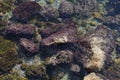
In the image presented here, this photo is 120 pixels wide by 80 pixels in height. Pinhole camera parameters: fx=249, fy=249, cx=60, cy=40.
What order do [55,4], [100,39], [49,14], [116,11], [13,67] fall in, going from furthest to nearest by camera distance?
[116,11] < [55,4] < [49,14] < [100,39] < [13,67]

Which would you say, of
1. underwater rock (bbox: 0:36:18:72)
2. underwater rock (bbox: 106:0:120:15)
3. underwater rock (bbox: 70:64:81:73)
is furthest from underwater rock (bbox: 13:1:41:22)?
underwater rock (bbox: 106:0:120:15)

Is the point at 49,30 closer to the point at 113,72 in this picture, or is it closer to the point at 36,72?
the point at 36,72

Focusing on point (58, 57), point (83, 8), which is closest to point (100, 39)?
point (58, 57)

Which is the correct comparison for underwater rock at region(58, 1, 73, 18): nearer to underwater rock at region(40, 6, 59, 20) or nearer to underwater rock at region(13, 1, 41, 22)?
underwater rock at region(40, 6, 59, 20)

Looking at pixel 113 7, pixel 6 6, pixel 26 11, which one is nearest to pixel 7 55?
pixel 26 11

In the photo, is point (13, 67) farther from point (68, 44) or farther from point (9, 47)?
point (68, 44)
